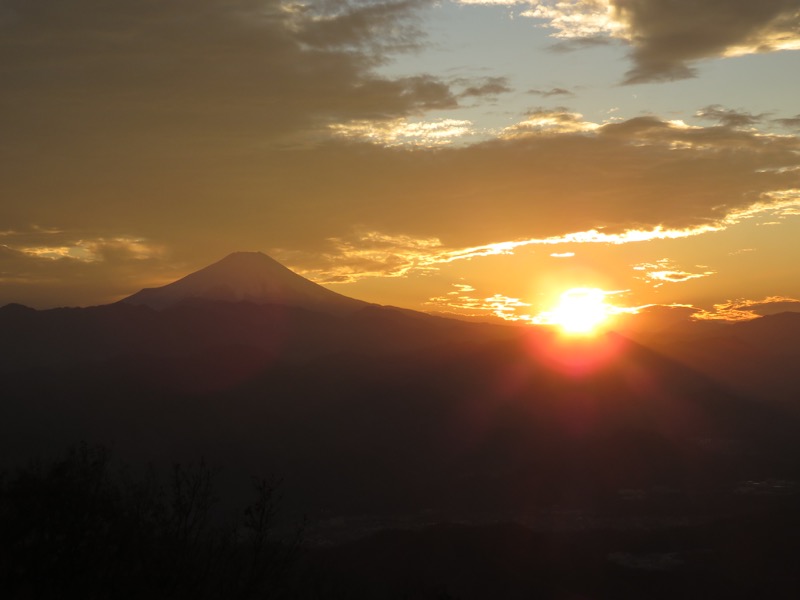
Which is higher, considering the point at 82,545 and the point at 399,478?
the point at 82,545

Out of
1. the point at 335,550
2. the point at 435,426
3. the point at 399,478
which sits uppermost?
the point at 435,426

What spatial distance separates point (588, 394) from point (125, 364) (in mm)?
96264

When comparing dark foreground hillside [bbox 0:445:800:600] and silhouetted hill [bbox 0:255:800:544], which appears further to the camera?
silhouetted hill [bbox 0:255:800:544]

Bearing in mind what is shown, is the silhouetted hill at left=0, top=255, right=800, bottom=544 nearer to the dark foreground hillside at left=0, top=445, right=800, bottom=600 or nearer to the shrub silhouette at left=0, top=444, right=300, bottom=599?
the dark foreground hillside at left=0, top=445, right=800, bottom=600

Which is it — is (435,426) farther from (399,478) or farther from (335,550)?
(335,550)

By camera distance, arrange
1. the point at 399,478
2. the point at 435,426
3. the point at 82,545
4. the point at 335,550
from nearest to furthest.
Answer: the point at 82,545 < the point at 335,550 < the point at 399,478 < the point at 435,426

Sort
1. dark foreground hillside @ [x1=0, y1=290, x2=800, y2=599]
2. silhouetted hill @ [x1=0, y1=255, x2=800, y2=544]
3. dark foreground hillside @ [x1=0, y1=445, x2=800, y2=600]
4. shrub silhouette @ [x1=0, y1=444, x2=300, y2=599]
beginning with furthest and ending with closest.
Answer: silhouetted hill @ [x1=0, y1=255, x2=800, y2=544], dark foreground hillside @ [x1=0, y1=290, x2=800, y2=599], dark foreground hillside @ [x1=0, y1=445, x2=800, y2=600], shrub silhouette @ [x1=0, y1=444, x2=300, y2=599]

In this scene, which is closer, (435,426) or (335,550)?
(335,550)

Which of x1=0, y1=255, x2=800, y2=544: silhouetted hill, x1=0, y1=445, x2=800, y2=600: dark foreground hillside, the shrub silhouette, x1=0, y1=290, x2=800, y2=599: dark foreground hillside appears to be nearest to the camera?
the shrub silhouette

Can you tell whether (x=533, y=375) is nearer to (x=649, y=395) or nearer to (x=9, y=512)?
(x=649, y=395)

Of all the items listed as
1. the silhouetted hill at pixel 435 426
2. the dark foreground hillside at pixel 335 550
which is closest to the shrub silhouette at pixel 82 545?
the dark foreground hillside at pixel 335 550

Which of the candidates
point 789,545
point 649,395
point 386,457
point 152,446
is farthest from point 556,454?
point 152,446

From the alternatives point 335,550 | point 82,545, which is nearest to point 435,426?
point 335,550

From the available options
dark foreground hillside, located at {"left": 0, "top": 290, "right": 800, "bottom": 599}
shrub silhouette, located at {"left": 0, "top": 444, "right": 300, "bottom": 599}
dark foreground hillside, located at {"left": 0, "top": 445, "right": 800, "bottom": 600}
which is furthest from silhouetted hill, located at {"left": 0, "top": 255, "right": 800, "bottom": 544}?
shrub silhouette, located at {"left": 0, "top": 444, "right": 300, "bottom": 599}
